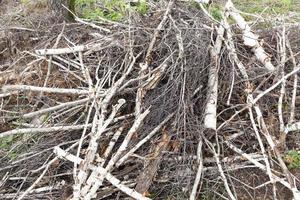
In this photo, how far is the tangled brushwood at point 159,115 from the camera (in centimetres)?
323

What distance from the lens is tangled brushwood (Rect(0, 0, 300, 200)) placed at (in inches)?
127

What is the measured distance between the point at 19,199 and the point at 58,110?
2.83 ft

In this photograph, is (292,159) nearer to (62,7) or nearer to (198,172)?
(198,172)

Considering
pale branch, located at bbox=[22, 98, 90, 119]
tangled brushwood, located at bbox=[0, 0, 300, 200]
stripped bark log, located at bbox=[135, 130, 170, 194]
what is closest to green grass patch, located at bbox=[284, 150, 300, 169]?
tangled brushwood, located at bbox=[0, 0, 300, 200]

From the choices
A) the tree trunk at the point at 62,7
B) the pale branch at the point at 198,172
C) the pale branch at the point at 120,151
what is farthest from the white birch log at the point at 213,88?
the tree trunk at the point at 62,7

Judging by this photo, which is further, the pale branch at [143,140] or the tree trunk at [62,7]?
the tree trunk at [62,7]

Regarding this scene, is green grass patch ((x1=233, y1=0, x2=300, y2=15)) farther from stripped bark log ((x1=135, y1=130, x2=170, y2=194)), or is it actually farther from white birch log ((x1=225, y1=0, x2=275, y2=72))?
stripped bark log ((x1=135, y1=130, x2=170, y2=194))

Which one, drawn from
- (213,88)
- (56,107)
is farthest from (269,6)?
(56,107)

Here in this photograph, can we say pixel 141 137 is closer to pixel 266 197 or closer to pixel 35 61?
pixel 266 197

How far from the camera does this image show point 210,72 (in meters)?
3.70

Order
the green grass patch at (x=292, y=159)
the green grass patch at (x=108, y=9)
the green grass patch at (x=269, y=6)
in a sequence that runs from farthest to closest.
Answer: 1. the green grass patch at (x=269, y=6)
2. the green grass patch at (x=108, y=9)
3. the green grass patch at (x=292, y=159)

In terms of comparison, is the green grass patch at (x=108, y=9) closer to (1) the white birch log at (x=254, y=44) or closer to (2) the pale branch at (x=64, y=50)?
(2) the pale branch at (x=64, y=50)

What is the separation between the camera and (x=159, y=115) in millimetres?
3408

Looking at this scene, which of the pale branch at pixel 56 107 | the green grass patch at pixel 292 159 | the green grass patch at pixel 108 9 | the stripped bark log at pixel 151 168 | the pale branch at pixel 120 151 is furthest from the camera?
the green grass patch at pixel 108 9
